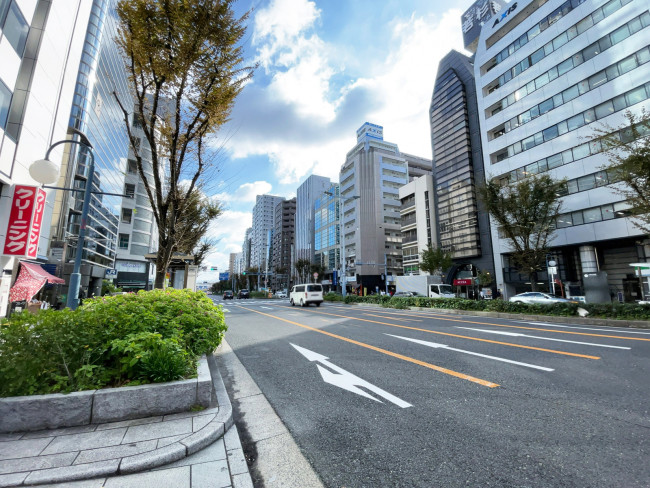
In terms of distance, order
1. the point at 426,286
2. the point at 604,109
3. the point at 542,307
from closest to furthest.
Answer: the point at 542,307 → the point at 604,109 → the point at 426,286

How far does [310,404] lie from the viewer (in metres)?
3.75

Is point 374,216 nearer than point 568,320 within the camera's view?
No

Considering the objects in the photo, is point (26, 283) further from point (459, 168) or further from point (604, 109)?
point (459, 168)

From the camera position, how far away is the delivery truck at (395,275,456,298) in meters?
30.0

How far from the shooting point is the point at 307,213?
329 ft

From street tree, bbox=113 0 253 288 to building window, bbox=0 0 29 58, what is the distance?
24.3 feet

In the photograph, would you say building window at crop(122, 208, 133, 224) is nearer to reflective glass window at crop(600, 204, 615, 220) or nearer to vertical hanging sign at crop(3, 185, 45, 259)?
vertical hanging sign at crop(3, 185, 45, 259)

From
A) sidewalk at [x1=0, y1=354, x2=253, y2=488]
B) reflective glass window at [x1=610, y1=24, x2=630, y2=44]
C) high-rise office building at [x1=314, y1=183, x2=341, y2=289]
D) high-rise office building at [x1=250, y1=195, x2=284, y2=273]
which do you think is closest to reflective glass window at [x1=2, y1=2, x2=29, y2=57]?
sidewalk at [x1=0, y1=354, x2=253, y2=488]

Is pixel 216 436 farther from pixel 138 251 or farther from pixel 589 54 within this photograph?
pixel 138 251

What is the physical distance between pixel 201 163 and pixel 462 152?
40.1 m

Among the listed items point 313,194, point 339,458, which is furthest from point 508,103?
point 313,194

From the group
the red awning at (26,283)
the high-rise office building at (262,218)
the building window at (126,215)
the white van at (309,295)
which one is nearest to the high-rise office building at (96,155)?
the building window at (126,215)

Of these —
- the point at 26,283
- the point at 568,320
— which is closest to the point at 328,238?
the point at 568,320

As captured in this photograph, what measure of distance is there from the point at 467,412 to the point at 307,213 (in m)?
98.0
